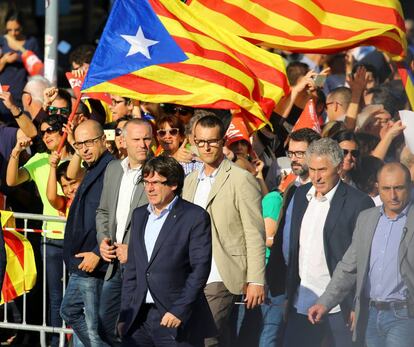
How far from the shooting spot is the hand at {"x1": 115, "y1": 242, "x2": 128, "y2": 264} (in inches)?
446

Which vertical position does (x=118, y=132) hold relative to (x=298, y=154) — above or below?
above

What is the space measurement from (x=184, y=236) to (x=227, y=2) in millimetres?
3256

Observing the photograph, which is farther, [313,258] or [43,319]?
[43,319]

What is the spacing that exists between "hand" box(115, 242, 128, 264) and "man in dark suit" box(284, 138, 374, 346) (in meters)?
1.34

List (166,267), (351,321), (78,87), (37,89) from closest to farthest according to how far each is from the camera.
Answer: (166,267) < (351,321) < (78,87) < (37,89)

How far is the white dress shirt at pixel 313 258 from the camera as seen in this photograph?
37.0ft

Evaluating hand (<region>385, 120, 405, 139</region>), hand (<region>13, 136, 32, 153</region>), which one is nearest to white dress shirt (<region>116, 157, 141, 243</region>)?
hand (<region>13, 136, 32, 153</region>)

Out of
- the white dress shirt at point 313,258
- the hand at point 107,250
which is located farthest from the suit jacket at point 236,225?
the hand at point 107,250

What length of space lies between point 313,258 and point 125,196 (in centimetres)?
162

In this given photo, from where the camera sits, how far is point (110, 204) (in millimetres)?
11688

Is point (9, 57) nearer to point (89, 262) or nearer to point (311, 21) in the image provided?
point (311, 21)

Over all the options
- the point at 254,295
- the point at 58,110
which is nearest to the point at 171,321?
the point at 254,295

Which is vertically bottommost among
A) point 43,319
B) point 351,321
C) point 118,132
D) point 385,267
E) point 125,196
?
point 43,319

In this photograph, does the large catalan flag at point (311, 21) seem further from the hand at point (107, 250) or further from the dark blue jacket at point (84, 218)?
the hand at point (107, 250)
